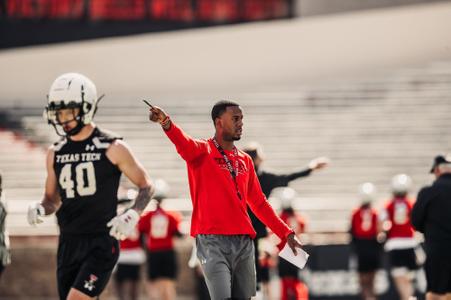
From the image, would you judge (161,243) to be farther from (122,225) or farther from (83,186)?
(122,225)

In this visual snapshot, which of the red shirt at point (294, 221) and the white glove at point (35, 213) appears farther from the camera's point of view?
the red shirt at point (294, 221)

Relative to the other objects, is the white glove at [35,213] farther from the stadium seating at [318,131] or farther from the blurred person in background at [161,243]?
the stadium seating at [318,131]

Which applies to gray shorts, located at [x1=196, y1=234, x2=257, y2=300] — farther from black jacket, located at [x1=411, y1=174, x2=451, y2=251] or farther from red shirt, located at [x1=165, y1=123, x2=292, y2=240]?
black jacket, located at [x1=411, y1=174, x2=451, y2=251]

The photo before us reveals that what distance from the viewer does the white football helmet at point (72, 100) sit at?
7.48 m

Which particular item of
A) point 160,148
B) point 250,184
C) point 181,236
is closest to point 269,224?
point 250,184

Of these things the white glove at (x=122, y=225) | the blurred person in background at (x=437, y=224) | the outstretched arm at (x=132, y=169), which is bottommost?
the blurred person in background at (x=437, y=224)

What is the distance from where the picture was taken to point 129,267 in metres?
16.5

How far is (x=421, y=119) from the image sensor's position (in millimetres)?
24469

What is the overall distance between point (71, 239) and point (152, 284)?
29.4ft

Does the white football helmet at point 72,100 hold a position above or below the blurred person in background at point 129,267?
above

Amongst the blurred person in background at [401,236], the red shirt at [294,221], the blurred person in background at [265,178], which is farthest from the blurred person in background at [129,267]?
the blurred person in background at [265,178]

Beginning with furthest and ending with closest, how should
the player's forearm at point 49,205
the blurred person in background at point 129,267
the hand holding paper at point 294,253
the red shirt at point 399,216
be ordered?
the blurred person in background at point 129,267, the red shirt at point 399,216, the hand holding paper at point 294,253, the player's forearm at point 49,205

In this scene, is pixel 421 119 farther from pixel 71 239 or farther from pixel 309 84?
pixel 71 239

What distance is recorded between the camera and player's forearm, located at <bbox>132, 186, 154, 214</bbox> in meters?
7.33
